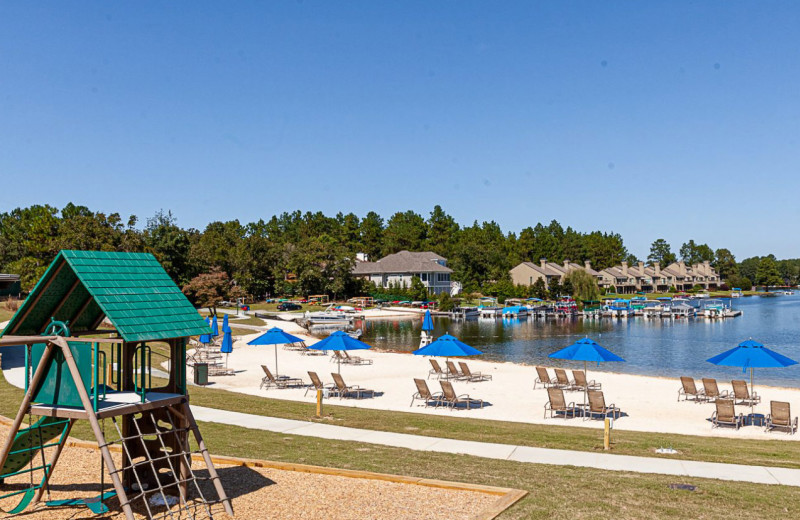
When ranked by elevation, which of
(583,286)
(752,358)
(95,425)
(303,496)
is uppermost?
(583,286)

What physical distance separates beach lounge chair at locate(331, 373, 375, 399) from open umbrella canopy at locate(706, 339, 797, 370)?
1190 centimetres

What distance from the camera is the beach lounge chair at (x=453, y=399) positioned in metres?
20.9

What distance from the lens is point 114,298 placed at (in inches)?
348

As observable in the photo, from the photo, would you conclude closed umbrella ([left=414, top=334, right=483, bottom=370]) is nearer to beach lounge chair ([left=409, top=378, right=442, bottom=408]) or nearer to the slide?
beach lounge chair ([left=409, top=378, right=442, bottom=408])

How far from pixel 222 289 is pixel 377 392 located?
40.4 metres

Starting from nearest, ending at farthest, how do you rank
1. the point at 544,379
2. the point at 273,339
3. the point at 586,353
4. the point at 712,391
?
1. the point at 586,353
2. the point at 712,391
3. the point at 544,379
4. the point at 273,339

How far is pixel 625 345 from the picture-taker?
5119 centimetres

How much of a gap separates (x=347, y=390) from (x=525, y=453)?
11465 millimetres

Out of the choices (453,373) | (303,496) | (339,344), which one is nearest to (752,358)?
(453,373)

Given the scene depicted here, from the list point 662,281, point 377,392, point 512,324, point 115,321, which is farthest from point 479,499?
point 662,281

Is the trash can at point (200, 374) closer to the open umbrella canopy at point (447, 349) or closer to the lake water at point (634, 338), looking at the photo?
the open umbrella canopy at point (447, 349)

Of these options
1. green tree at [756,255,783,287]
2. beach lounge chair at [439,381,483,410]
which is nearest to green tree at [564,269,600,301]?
beach lounge chair at [439,381,483,410]

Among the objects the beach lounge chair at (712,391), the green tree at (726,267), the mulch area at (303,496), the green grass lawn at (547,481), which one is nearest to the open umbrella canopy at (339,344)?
the green grass lawn at (547,481)

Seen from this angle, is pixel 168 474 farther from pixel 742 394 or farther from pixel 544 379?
pixel 742 394
